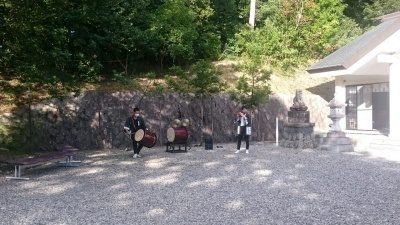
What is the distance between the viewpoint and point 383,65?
1781cm

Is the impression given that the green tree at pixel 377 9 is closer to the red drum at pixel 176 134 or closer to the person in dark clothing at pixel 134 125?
the red drum at pixel 176 134

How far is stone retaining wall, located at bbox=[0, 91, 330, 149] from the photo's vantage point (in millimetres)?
15445

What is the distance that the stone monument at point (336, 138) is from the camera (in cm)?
1520

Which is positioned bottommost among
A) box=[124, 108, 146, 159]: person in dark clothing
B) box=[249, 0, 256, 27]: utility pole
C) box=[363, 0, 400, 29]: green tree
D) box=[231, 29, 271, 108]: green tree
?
box=[124, 108, 146, 159]: person in dark clothing

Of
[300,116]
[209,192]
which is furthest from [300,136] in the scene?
[209,192]

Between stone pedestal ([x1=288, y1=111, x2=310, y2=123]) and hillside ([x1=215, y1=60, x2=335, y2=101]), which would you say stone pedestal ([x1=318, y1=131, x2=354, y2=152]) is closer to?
stone pedestal ([x1=288, y1=111, x2=310, y2=123])

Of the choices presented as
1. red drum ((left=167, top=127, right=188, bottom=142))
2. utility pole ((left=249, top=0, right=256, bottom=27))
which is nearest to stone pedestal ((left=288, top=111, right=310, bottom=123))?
red drum ((left=167, top=127, right=188, bottom=142))

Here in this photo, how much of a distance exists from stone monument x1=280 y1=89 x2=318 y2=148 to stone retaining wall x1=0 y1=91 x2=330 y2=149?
3.46 metres

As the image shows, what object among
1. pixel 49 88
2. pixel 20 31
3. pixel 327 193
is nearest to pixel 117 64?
pixel 49 88

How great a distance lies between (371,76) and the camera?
1948 cm

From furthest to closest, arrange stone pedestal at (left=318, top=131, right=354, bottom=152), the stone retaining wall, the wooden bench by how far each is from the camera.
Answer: the stone retaining wall → stone pedestal at (left=318, top=131, right=354, bottom=152) → the wooden bench

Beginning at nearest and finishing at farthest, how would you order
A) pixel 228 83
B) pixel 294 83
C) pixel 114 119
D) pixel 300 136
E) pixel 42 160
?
pixel 42 160
pixel 300 136
pixel 114 119
pixel 228 83
pixel 294 83

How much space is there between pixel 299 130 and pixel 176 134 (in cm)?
528

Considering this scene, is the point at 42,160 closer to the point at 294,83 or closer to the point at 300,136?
the point at 300,136
